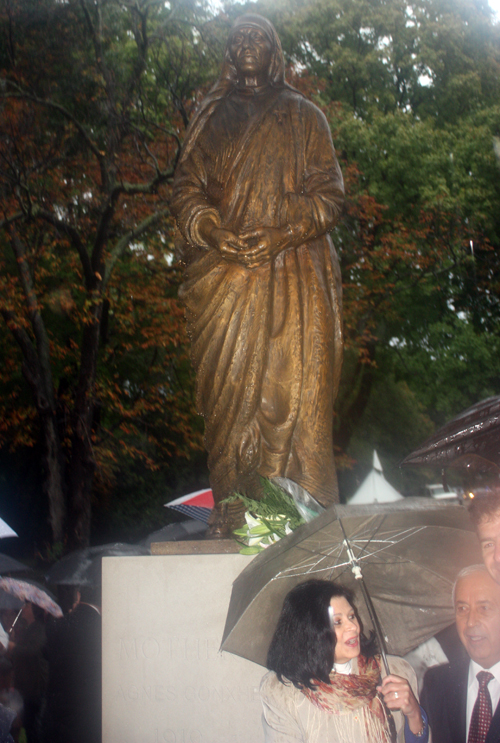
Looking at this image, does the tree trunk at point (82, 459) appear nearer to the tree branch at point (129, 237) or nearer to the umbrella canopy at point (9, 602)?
the tree branch at point (129, 237)

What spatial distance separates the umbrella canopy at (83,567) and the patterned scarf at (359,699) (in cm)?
474

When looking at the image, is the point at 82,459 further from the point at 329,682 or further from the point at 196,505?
the point at 329,682

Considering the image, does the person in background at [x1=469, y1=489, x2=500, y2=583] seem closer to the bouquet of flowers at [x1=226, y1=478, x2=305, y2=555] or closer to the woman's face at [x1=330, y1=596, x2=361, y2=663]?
the woman's face at [x1=330, y1=596, x2=361, y2=663]

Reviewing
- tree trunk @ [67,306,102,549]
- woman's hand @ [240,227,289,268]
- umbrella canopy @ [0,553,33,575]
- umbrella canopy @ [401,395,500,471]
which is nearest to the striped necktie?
woman's hand @ [240,227,289,268]

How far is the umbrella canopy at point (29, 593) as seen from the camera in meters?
5.53

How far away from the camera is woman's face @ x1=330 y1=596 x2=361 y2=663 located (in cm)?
202

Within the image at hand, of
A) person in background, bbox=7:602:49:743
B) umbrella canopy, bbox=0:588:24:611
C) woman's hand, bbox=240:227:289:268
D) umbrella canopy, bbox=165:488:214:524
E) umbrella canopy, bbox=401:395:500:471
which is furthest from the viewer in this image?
umbrella canopy, bbox=165:488:214:524

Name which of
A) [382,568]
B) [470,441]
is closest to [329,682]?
[382,568]

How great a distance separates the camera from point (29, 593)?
220 inches

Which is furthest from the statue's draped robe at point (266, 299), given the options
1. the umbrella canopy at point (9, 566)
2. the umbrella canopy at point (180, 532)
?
the umbrella canopy at point (180, 532)

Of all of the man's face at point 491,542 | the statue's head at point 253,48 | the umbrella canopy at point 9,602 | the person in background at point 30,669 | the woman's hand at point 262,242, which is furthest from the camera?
the umbrella canopy at point 9,602

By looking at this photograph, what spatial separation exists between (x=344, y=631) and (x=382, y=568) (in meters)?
0.32

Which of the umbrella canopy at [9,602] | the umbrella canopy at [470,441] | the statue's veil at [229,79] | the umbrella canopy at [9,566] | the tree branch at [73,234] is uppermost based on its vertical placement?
the tree branch at [73,234]

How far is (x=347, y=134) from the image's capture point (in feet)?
51.8
